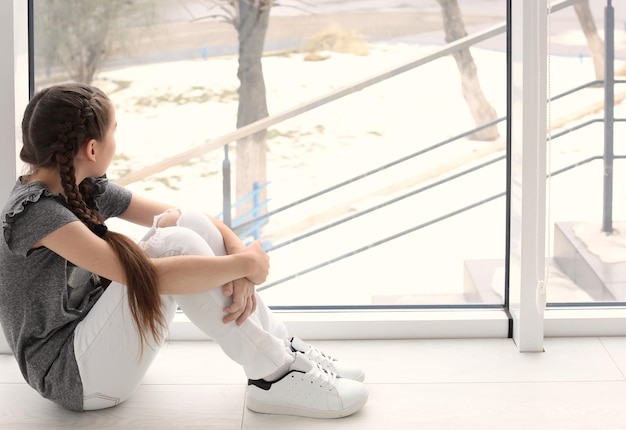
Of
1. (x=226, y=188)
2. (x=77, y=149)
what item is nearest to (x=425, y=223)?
(x=226, y=188)

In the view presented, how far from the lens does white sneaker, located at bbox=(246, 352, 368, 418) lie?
1806 millimetres

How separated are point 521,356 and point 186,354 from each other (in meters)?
0.84

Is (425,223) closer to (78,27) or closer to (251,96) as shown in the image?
→ (251,96)

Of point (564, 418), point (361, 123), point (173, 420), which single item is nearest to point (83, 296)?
point (173, 420)

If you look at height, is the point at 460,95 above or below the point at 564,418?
above

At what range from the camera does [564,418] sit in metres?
1.78

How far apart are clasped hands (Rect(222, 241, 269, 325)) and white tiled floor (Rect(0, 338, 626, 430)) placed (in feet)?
0.81

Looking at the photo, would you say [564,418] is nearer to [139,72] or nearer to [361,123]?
[361,123]

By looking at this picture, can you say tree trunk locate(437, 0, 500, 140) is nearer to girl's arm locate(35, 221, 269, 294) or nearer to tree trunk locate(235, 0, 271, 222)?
tree trunk locate(235, 0, 271, 222)

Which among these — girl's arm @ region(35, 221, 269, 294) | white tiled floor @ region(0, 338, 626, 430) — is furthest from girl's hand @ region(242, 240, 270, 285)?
white tiled floor @ region(0, 338, 626, 430)

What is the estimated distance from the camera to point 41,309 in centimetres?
172

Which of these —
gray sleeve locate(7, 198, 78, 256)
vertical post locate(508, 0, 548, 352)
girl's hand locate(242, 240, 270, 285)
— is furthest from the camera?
vertical post locate(508, 0, 548, 352)

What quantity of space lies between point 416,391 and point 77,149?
35.6 inches

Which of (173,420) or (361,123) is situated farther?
(361,123)
